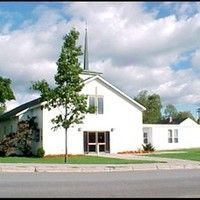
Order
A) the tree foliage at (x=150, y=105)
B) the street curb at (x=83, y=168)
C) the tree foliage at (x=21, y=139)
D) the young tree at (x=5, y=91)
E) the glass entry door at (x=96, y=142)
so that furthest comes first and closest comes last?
the tree foliage at (x=150, y=105) < the glass entry door at (x=96, y=142) < the young tree at (x=5, y=91) < the tree foliage at (x=21, y=139) < the street curb at (x=83, y=168)

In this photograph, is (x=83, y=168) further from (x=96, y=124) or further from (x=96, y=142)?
(x=96, y=124)

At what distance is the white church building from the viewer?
118ft

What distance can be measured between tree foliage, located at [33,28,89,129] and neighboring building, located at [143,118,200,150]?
22572 millimetres

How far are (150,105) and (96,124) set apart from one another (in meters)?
54.4

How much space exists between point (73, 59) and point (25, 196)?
16565 mm

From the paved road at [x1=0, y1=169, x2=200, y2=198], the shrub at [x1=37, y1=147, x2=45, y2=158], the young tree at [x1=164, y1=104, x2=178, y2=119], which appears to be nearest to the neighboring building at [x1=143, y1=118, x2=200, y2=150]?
the shrub at [x1=37, y1=147, x2=45, y2=158]

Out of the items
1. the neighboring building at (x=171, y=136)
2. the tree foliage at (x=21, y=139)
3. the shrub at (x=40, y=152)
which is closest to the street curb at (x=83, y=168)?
the shrub at (x=40, y=152)

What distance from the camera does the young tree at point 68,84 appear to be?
2666 cm

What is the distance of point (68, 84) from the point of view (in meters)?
26.9

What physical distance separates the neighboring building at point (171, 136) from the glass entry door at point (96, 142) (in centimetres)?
1017

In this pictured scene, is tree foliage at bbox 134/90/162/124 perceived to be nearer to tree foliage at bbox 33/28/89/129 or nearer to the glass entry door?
the glass entry door

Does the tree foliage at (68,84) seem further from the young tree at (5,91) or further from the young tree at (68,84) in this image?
the young tree at (5,91)

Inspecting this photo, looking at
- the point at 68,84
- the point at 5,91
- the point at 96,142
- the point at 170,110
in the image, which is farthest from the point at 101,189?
the point at 170,110

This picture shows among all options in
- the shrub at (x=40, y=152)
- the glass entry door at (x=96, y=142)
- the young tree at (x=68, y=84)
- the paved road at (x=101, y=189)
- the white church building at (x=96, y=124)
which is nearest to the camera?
the paved road at (x=101, y=189)
